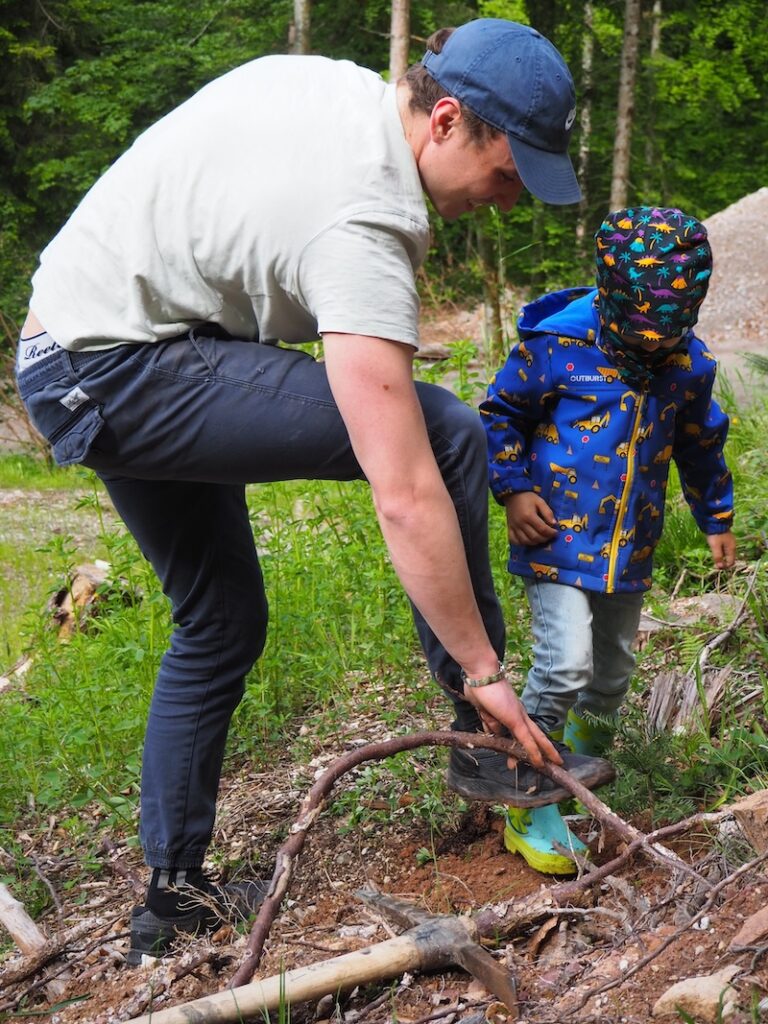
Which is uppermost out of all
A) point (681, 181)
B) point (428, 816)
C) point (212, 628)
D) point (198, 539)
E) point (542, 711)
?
point (198, 539)

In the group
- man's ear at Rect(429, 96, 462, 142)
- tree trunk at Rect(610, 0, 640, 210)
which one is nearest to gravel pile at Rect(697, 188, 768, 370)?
tree trunk at Rect(610, 0, 640, 210)

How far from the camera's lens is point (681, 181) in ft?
79.7

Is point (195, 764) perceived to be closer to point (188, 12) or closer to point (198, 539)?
point (198, 539)

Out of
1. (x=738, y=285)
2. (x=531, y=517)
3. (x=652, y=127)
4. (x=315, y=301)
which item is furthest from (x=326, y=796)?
(x=652, y=127)

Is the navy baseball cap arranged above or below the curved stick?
above

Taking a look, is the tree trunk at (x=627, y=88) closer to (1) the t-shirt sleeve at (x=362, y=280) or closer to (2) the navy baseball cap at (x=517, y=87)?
(2) the navy baseball cap at (x=517, y=87)

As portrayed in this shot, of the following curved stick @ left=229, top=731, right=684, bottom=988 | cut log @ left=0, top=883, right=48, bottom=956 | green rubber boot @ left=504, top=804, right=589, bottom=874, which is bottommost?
cut log @ left=0, top=883, right=48, bottom=956

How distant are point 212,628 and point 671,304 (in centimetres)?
132

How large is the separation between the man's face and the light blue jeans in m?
1.05

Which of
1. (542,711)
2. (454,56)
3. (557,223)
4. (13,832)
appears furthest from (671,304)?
Answer: (557,223)

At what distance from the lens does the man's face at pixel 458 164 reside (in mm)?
2070

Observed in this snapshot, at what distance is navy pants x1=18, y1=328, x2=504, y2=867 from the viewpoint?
220 centimetres

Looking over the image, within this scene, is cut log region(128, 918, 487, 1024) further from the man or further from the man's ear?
the man's ear

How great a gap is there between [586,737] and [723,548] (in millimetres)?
653
